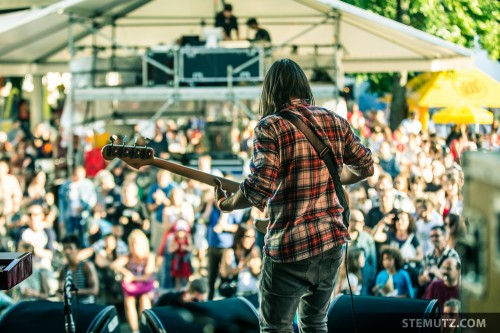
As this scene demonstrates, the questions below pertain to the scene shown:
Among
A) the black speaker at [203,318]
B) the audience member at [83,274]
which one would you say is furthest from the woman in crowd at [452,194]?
the black speaker at [203,318]

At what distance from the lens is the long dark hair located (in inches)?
168

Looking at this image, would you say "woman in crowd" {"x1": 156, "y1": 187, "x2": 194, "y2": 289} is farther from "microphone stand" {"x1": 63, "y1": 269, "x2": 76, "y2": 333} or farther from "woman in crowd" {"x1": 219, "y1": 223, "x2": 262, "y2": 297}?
"microphone stand" {"x1": 63, "y1": 269, "x2": 76, "y2": 333}

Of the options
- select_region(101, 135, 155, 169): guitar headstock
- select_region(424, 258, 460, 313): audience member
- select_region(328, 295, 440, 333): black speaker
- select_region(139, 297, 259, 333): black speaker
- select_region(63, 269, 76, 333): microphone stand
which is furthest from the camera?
select_region(424, 258, 460, 313): audience member


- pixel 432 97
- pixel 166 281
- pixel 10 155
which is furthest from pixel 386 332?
pixel 432 97

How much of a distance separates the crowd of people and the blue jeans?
3373 mm

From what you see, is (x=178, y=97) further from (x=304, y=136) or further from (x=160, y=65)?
(x=304, y=136)

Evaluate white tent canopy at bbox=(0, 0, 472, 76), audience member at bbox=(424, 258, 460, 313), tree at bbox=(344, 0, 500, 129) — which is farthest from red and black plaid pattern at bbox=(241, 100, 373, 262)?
tree at bbox=(344, 0, 500, 129)

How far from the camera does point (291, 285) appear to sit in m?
4.20

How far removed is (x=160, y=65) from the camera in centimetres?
1491

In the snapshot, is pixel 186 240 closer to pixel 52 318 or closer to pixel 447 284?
pixel 447 284

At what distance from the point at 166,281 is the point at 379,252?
7.44 ft

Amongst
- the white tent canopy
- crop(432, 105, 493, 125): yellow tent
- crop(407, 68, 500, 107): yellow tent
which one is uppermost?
the white tent canopy

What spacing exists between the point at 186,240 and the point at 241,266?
26.6 inches

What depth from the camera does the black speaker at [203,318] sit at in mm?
5773
